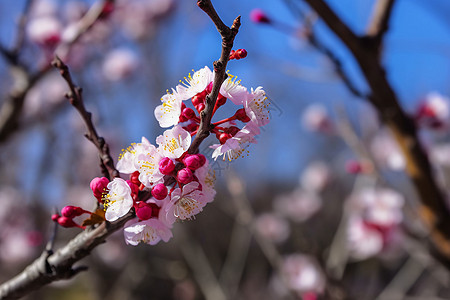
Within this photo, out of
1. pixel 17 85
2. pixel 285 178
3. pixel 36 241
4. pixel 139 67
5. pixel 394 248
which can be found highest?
pixel 17 85

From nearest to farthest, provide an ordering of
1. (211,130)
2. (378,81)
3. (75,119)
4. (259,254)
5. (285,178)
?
(211,130)
(378,81)
(75,119)
(259,254)
(285,178)

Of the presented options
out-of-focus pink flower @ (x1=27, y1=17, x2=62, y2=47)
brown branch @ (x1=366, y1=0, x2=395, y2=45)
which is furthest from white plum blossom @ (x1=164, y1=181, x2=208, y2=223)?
out-of-focus pink flower @ (x1=27, y1=17, x2=62, y2=47)

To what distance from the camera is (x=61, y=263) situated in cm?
72

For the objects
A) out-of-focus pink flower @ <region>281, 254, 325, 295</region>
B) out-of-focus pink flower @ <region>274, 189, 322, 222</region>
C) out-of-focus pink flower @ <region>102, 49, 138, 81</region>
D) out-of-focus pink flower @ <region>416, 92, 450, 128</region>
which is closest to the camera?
out-of-focus pink flower @ <region>416, 92, 450, 128</region>

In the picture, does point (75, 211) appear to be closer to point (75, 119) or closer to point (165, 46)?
point (75, 119)

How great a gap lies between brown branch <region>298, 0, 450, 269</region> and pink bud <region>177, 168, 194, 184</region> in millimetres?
848

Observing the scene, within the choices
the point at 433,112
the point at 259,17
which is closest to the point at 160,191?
the point at 259,17

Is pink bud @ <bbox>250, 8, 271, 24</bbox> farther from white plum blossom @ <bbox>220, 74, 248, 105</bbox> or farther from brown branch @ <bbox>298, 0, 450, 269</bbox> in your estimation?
white plum blossom @ <bbox>220, 74, 248, 105</bbox>

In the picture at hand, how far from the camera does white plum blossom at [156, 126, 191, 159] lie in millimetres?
663

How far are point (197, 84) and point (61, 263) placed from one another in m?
0.42

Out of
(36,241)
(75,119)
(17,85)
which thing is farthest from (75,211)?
(75,119)

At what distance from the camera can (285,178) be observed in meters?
7.06

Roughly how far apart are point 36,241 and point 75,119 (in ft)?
5.29

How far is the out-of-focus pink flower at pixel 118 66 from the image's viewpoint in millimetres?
4223
